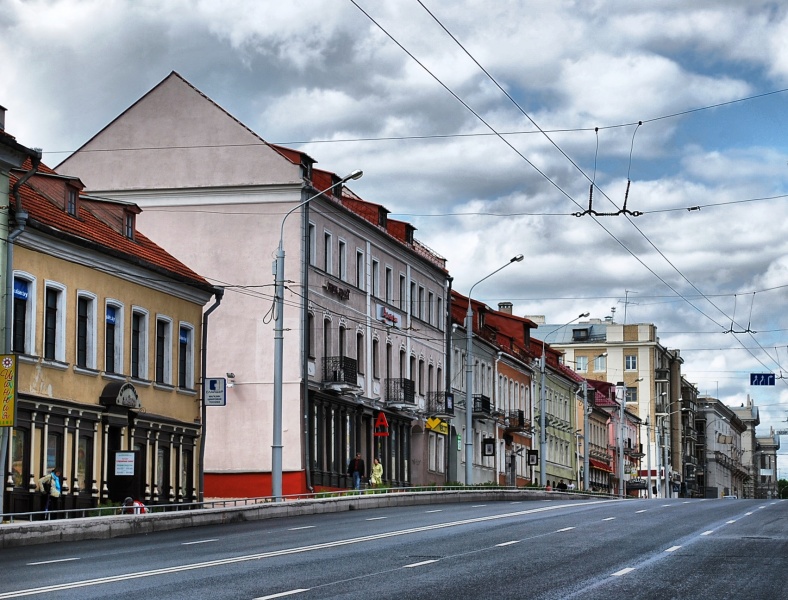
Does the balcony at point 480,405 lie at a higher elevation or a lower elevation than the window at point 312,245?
lower

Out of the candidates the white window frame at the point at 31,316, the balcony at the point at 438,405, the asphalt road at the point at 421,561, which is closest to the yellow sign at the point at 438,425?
Result: the balcony at the point at 438,405

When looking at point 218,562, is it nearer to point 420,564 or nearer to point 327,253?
point 420,564

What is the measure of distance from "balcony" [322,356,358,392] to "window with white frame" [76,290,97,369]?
14894 mm

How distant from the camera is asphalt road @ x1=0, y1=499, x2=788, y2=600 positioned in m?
15.8

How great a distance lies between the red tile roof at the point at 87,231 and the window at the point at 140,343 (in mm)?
1411

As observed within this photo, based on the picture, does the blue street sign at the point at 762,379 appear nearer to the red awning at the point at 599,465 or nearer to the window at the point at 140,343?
the red awning at the point at 599,465

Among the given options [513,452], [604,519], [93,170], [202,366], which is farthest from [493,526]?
[513,452]

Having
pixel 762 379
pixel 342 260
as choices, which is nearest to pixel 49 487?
pixel 342 260

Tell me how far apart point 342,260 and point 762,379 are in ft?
111

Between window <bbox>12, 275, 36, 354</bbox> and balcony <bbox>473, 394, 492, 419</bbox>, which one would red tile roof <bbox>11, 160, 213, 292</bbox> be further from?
balcony <bbox>473, 394, 492, 419</bbox>

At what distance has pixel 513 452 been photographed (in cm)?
8075

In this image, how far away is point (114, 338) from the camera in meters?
38.0

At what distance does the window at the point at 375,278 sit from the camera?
5697 cm

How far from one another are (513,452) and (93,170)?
3730 cm
